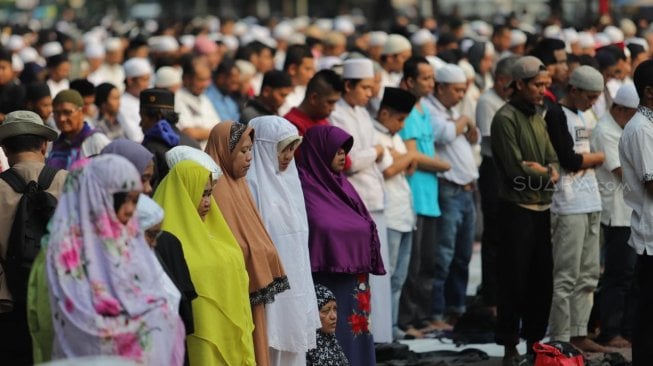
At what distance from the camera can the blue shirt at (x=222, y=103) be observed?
15078 mm

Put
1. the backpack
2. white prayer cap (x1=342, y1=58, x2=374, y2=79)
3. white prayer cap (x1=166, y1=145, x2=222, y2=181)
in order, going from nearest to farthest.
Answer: the backpack → white prayer cap (x1=166, y1=145, x2=222, y2=181) → white prayer cap (x1=342, y1=58, x2=374, y2=79)

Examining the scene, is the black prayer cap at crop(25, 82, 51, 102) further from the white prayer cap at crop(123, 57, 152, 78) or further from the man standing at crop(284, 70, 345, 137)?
the white prayer cap at crop(123, 57, 152, 78)

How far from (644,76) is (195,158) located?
299cm

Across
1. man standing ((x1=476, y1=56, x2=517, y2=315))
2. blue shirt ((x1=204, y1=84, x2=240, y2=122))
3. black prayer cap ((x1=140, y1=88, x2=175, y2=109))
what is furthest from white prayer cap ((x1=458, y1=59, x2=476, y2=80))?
black prayer cap ((x1=140, y1=88, x2=175, y2=109))

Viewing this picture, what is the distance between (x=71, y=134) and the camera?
10.9 m

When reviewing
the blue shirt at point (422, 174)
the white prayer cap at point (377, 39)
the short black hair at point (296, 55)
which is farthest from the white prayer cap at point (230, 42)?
the blue shirt at point (422, 174)

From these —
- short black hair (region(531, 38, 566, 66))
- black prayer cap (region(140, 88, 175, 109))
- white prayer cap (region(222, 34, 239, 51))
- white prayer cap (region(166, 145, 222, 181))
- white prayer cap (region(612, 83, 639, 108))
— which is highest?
white prayer cap (region(222, 34, 239, 51))

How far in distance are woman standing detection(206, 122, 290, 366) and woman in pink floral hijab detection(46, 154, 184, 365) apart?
1.89m

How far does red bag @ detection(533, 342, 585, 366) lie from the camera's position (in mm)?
9641

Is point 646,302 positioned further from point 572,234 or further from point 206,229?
point 206,229

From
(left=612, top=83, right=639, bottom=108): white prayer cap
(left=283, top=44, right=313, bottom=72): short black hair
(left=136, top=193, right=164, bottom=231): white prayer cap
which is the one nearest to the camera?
(left=136, top=193, right=164, bottom=231): white prayer cap

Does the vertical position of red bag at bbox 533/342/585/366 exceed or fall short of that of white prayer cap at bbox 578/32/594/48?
it falls short

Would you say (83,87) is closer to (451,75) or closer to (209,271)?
(451,75)

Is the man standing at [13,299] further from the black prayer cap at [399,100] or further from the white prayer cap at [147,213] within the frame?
the black prayer cap at [399,100]
